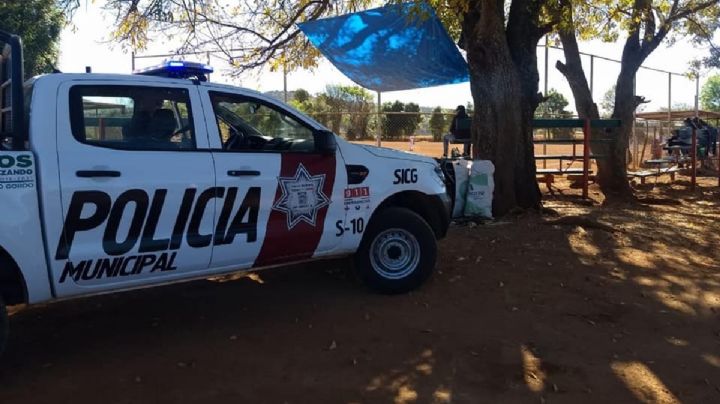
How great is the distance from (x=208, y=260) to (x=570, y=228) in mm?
5426

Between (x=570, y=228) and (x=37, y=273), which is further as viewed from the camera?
(x=570, y=228)

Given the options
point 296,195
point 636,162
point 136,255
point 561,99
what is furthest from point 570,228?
point 561,99

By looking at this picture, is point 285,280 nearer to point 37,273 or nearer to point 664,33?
point 37,273

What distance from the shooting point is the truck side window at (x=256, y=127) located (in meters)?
4.96

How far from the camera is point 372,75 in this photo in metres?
11.6

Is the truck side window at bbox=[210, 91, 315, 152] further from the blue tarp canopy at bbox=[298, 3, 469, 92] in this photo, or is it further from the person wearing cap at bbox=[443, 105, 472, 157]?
the person wearing cap at bbox=[443, 105, 472, 157]

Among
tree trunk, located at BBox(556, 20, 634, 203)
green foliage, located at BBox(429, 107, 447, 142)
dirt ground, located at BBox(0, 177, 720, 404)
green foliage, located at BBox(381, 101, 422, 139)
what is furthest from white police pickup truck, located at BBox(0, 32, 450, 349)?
green foliage, located at BBox(429, 107, 447, 142)

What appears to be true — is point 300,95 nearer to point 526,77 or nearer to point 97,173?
point 526,77

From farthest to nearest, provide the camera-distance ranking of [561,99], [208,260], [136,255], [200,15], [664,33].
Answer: [561,99] → [664,33] → [200,15] → [208,260] → [136,255]

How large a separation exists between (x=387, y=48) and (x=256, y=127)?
632 centimetres

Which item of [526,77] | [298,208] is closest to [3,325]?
[298,208]

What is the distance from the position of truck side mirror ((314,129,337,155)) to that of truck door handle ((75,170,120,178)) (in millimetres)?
1593

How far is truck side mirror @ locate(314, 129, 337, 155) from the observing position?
5148mm

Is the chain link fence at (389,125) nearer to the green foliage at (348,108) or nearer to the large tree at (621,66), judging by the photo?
the green foliage at (348,108)
